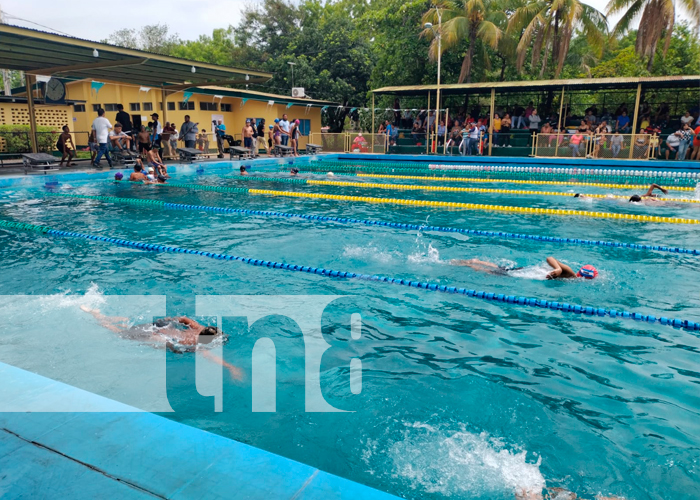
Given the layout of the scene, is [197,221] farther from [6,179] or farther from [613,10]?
[613,10]

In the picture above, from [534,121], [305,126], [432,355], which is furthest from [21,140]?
[432,355]

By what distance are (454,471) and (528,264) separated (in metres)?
4.90

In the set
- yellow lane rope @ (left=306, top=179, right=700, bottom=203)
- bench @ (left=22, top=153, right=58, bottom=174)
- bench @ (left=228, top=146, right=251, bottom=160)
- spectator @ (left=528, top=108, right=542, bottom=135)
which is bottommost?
yellow lane rope @ (left=306, top=179, right=700, bottom=203)

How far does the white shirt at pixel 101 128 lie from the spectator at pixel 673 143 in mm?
18727

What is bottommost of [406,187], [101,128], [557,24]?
[406,187]

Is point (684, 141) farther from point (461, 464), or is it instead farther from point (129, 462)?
point (129, 462)

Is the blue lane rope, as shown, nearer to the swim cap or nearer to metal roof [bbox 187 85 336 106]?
the swim cap

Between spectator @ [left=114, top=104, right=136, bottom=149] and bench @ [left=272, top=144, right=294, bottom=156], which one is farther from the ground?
spectator @ [left=114, top=104, right=136, bottom=149]

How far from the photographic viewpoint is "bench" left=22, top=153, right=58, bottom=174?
14.8 m

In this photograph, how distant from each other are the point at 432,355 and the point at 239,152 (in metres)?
17.7

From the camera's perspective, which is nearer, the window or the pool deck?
the pool deck

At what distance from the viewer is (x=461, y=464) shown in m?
3.08

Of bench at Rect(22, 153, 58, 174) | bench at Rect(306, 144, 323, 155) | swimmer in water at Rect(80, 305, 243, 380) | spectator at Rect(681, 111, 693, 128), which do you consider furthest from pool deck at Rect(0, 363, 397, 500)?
bench at Rect(306, 144, 323, 155)

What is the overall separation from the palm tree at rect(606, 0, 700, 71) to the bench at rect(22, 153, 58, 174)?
23.8 m
